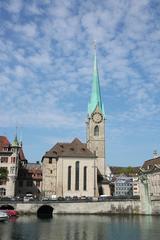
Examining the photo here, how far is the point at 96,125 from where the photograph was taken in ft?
419

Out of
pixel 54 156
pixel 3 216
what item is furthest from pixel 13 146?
pixel 3 216

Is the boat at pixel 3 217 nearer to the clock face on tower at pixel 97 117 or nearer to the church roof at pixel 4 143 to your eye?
the church roof at pixel 4 143

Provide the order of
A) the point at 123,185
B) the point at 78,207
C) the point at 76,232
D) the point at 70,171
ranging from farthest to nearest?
the point at 123,185, the point at 70,171, the point at 78,207, the point at 76,232

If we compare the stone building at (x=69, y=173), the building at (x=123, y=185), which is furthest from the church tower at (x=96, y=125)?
the building at (x=123, y=185)

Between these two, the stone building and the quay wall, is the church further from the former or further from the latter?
the quay wall

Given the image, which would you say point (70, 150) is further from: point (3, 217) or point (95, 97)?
point (3, 217)

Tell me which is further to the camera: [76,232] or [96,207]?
[96,207]

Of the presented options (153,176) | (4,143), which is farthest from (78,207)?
(153,176)

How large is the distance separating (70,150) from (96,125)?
2367 centimetres

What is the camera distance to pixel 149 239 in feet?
156

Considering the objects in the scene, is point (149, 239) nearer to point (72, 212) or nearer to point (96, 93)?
point (72, 212)

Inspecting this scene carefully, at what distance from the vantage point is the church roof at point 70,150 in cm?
10514

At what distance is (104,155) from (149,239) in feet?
253

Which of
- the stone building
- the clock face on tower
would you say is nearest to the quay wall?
the stone building
